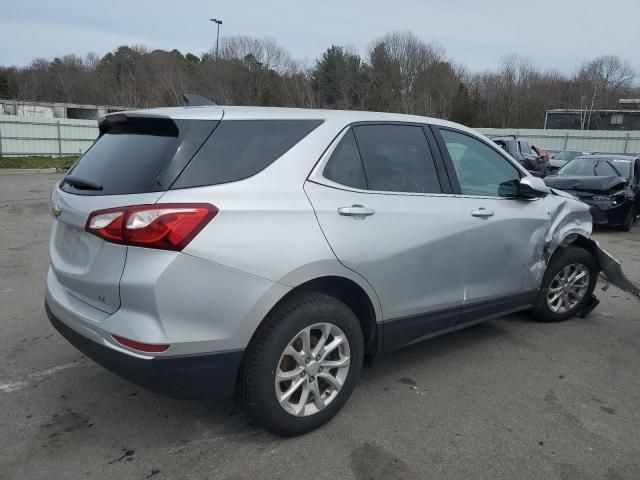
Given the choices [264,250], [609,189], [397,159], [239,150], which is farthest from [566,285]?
[609,189]

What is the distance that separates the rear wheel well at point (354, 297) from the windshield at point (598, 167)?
995 centimetres

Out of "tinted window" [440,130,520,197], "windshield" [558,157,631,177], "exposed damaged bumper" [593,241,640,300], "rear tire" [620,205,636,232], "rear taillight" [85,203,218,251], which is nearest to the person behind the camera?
"rear taillight" [85,203,218,251]

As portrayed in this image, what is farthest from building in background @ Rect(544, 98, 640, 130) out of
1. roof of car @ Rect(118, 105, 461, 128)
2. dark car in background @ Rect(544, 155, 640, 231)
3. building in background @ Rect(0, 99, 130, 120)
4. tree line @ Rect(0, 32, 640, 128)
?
roof of car @ Rect(118, 105, 461, 128)

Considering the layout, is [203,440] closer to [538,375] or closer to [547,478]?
[547,478]

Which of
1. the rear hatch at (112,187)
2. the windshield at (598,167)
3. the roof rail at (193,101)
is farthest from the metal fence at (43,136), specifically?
the rear hatch at (112,187)

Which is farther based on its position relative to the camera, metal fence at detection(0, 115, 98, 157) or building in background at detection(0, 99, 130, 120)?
building in background at detection(0, 99, 130, 120)

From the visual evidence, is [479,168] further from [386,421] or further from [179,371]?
[179,371]

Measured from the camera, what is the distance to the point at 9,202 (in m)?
12.3

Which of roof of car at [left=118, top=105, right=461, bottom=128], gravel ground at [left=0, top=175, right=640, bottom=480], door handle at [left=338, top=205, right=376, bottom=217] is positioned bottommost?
gravel ground at [left=0, top=175, right=640, bottom=480]

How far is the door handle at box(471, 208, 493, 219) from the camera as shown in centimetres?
378

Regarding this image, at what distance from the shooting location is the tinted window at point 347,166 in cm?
307

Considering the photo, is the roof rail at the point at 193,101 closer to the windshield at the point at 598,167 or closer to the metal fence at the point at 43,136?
the windshield at the point at 598,167

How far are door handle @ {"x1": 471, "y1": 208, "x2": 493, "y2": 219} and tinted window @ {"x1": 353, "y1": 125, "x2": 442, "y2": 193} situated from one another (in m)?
0.32

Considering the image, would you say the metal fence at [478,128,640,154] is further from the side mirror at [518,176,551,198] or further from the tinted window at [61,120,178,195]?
the tinted window at [61,120,178,195]
